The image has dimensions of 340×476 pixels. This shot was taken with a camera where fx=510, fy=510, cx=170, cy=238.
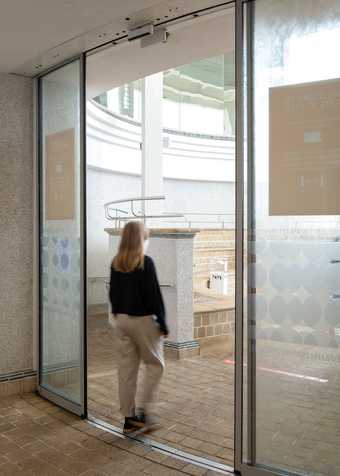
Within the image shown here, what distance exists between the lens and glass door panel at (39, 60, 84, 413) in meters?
4.25

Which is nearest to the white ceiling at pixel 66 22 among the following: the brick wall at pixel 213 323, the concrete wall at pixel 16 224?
the concrete wall at pixel 16 224

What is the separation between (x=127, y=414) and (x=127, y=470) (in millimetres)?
636

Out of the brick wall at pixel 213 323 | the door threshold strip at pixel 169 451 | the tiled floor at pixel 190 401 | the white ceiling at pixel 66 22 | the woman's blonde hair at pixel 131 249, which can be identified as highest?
the white ceiling at pixel 66 22

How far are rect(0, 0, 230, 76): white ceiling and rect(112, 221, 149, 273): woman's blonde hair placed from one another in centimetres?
142

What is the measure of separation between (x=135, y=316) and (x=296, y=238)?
1.30 metres

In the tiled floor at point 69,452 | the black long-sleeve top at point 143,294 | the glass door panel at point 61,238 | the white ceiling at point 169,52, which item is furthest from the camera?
the glass door panel at point 61,238

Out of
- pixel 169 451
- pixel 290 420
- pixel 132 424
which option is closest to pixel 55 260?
pixel 132 424

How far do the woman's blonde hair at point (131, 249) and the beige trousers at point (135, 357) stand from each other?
37 centimetres

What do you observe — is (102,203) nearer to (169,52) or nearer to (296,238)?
(169,52)

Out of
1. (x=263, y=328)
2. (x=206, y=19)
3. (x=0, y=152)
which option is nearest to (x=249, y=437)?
(x=263, y=328)

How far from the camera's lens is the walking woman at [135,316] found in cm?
355

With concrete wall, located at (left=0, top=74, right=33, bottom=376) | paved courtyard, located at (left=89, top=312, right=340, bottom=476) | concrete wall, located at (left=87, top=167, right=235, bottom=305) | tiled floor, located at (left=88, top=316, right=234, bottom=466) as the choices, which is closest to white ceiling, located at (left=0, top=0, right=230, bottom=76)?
concrete wall, located at (left=0, top=74, right=33, bottom=376)

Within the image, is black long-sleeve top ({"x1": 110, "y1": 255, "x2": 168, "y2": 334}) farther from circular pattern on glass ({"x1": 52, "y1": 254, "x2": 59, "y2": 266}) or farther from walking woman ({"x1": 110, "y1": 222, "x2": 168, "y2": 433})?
circular pattern on glass ({"x1": 52, "y1": 254, "x2": 59, "y2": 266})

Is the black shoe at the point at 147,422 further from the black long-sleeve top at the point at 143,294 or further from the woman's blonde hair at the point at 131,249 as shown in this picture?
the woman's blonde hair at the point at 131,249
